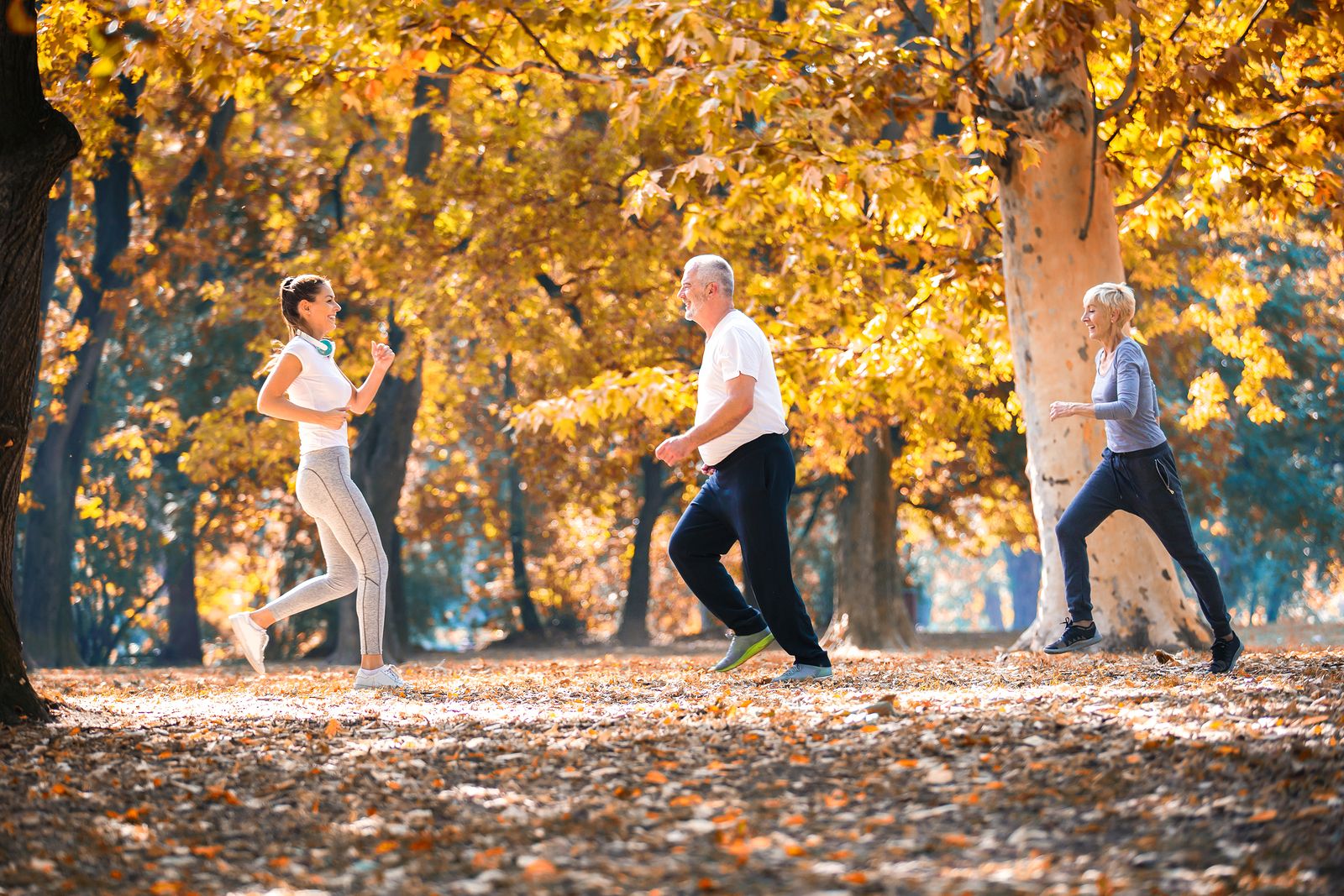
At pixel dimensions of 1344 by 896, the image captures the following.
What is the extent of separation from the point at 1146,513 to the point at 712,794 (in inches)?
142

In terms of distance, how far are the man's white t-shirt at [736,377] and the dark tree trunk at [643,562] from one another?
1568 cm

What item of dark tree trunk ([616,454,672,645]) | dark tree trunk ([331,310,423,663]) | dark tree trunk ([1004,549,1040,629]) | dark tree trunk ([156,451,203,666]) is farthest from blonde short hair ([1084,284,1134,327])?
dark tree trunk ([1004,549,1040,629])

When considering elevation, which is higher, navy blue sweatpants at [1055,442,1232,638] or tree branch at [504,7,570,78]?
tree branch at [504,7,570,78]

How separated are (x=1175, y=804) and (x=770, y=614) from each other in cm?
319

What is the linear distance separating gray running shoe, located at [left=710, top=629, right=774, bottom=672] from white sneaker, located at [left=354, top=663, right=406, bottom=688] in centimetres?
178

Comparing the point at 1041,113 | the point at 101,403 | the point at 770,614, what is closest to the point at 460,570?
the point at 101,403

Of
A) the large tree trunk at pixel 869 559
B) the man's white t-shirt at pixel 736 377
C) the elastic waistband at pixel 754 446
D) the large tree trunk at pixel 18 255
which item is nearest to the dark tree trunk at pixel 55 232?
the large tree trunk at pixel 869 559

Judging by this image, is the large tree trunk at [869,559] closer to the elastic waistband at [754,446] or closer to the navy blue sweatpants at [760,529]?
the navy blue sweatpants at [760,529]

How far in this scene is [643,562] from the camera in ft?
78.6

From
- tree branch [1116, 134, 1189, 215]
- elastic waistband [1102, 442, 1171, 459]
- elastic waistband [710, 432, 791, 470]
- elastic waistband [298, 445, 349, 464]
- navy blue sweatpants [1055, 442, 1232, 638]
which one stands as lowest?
navy blue sweatpants [1055, 442, 1232, 638]

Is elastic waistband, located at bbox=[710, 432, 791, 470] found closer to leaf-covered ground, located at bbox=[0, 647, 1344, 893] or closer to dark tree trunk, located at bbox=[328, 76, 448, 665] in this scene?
leaf-covered ground, located at bbox=[0, 647, 1344, 893]

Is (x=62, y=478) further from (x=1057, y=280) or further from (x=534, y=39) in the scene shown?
(x=1057, y=280)

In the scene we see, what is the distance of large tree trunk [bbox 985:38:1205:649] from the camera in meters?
9.84

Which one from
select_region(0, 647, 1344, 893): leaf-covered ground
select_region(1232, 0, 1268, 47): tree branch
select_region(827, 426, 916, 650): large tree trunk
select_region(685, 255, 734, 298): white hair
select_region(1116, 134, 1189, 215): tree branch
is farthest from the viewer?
select_region(827, 426, 916, 650): large tree trunk
